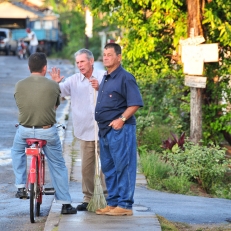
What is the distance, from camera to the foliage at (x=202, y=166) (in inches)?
493

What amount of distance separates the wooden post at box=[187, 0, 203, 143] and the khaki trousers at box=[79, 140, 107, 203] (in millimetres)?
6115

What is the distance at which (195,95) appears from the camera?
14570 mm

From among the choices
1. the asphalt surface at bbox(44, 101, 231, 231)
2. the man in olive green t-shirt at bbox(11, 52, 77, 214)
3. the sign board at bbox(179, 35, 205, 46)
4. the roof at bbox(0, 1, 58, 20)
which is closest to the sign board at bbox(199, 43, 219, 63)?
the sign board at bbox(179, 35, 205, 46)

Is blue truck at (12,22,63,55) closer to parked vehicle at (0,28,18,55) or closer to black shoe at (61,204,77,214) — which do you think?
parked vehicle at (0,28,18,55)

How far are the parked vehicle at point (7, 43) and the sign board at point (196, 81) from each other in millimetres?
39846

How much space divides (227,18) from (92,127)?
690 centimetres

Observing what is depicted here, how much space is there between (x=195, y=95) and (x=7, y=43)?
40235 mm

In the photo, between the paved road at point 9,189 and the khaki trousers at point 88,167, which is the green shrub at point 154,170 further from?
the khaki trousers at point 88,167

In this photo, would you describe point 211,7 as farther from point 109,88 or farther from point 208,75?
point 109,88

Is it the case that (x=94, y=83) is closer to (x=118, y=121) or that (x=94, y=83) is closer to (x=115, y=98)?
(x=115, y=98)

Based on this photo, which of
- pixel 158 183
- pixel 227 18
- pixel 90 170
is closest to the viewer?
pixel 90 170

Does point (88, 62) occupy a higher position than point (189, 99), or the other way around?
point (88, 62)

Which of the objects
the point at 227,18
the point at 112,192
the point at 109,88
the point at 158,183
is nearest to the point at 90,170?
the point at 112,192

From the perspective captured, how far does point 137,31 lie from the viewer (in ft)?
50.1
